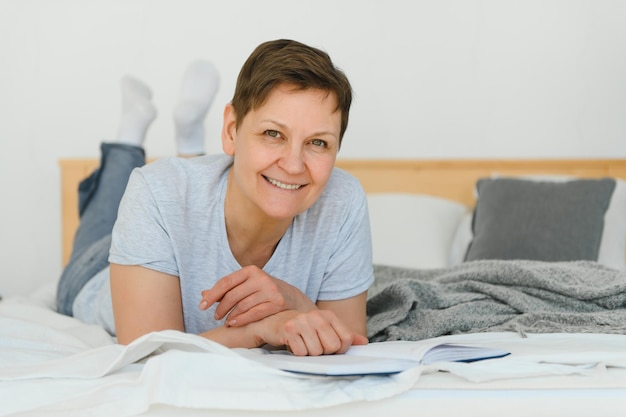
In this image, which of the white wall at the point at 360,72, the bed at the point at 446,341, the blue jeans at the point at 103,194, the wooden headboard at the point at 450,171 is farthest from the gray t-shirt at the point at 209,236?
the white wall at the point at 360,72

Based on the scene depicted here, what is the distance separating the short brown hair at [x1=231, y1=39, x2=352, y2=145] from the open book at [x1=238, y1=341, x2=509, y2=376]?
1.27ft

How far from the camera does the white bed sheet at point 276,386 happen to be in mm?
1013

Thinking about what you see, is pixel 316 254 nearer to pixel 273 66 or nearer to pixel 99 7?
pixel 273 66

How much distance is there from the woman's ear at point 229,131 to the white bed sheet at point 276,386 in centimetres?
42

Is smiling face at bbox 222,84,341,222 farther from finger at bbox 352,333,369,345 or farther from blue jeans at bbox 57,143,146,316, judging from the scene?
blue jeans at bbox 57,143,146,316

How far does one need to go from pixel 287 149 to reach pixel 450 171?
174 cm

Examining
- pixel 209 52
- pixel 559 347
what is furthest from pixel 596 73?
pixel 559 347

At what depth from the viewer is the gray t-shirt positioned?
4.55 ft

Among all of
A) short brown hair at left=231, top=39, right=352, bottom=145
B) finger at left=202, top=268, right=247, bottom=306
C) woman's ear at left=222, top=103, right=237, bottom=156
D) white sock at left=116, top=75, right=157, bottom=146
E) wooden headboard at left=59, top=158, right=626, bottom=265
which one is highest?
short brown hair at left=231, top=39, right=352, bottom=145

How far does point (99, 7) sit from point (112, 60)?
0.20 meters

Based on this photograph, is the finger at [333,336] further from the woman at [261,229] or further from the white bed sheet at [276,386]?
the white bed sheet at [276,386]

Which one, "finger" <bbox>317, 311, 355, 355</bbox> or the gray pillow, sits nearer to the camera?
"finger" <bbox>317, 311, 355, 355</bbox>

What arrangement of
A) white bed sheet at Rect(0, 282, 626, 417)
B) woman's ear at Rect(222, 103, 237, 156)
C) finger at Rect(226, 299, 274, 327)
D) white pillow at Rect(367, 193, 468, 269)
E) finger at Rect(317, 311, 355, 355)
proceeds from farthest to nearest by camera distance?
white pillow at Rect(367, 193, 468, 269), woman's ear at Rect(222, 103, 237, 156), finger at Rect(226, 299, 274, 327), finger at Rect(317, 311, 355, 355), white bed sheet at Rect(0, 282, 626, 417)

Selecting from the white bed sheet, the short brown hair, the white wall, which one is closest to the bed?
the white bed sheet
